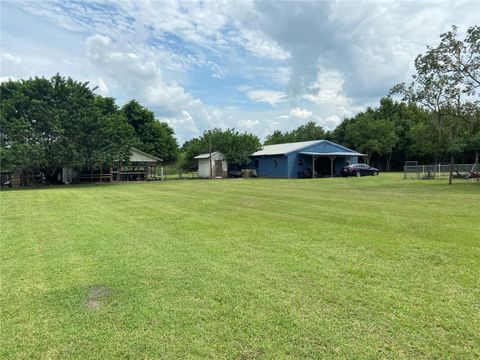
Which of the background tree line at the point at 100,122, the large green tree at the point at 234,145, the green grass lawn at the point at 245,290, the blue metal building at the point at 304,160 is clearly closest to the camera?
the green grass lawn at the point at 245,290

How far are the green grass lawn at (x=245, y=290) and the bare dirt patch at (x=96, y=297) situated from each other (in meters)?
0.01

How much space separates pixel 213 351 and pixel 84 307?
1685mm

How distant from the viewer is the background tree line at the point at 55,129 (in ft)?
75.0

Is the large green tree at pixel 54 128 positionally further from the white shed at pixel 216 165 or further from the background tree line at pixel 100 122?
the white shed at pixel 216 165

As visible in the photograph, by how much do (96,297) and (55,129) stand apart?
72.3 feet

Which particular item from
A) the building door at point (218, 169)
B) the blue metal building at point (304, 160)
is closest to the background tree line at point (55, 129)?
the building door at point (218, 169)

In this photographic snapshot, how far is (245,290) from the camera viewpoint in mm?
4176

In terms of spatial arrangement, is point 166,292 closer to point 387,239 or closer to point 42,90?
point 387,239

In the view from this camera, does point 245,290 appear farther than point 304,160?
No

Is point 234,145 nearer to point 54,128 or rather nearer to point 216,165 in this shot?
point 216,165

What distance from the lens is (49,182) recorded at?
2870 centimetres

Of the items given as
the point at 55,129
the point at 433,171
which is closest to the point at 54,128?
the point at 55,129

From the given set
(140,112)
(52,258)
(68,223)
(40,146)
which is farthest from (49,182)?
(52,258)

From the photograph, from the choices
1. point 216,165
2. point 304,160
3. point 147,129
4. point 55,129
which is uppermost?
point 147,129
